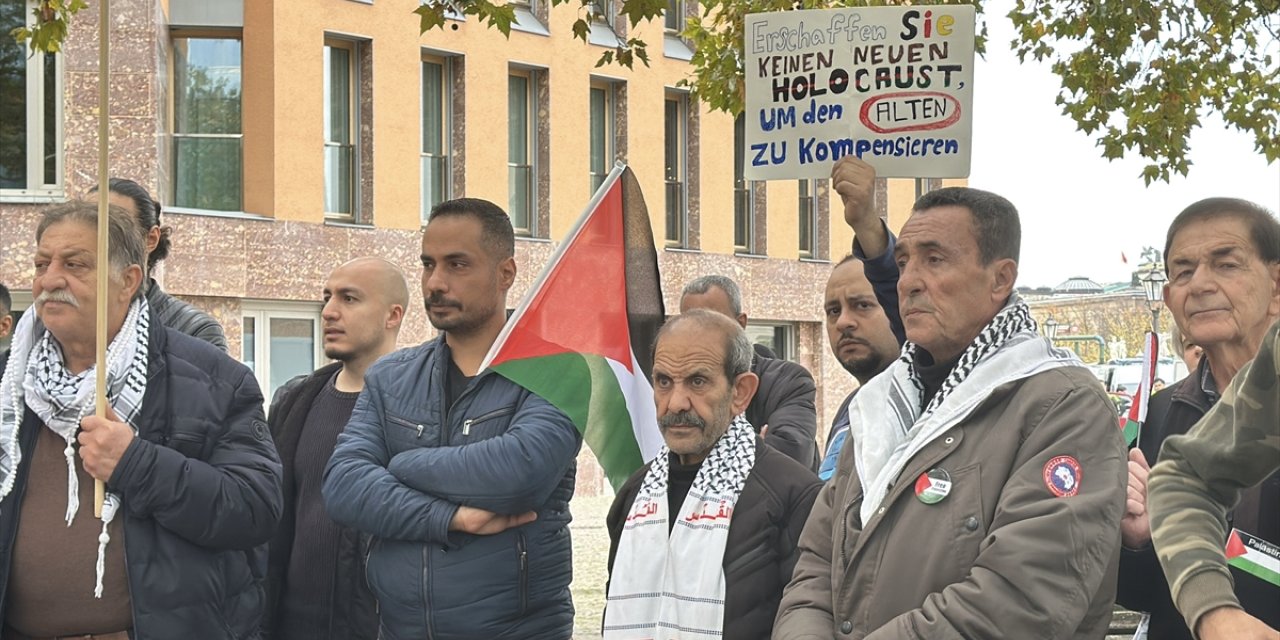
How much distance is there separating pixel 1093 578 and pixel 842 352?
2612 millimetres

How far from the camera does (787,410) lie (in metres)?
6.58

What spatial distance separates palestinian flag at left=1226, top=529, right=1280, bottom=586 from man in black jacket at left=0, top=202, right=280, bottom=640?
2.80m

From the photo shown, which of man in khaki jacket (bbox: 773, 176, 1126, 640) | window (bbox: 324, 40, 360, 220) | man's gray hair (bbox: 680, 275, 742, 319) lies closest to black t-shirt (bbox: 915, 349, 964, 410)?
man in khaki jacket (bbox: 773, 176, 1126, 640)

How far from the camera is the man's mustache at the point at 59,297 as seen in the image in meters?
4.85

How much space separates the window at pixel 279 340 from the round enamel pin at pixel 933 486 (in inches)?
750

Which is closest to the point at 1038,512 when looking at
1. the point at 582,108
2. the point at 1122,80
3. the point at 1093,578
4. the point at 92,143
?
the point at 1093,578

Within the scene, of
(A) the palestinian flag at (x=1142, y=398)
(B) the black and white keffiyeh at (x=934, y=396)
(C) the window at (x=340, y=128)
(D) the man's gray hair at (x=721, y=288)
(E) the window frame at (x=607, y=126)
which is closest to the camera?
(B) the black and white keffiyeh at (x=934, y=396)

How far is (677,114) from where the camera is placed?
1102 inches

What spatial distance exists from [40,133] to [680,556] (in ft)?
53.6

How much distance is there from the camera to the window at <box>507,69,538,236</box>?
25703mm

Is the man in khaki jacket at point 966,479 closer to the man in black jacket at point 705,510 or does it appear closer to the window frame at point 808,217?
the man in black jacket at point 705,510

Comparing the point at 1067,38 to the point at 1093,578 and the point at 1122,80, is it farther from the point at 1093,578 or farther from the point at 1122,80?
the point at 1093,578

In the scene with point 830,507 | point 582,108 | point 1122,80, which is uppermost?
point 582,108

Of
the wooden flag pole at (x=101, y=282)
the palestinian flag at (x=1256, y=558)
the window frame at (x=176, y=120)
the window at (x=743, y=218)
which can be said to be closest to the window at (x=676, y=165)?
the window at (x=743, y=218)
